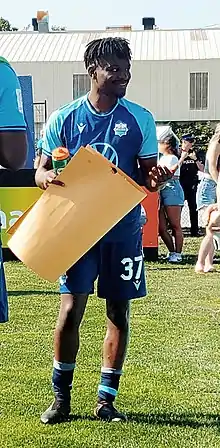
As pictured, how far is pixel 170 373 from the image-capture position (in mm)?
5500

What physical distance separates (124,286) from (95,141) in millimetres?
745

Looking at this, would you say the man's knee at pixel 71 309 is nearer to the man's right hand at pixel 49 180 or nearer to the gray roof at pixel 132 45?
the man's right hand at pixel 49 180

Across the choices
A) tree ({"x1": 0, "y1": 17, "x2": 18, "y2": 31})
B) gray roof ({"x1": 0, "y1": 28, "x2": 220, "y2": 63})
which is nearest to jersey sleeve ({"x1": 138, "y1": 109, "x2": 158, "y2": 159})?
gray roof ({"x1": 0, "y1": 28, "x2": 220, "y2": 63})

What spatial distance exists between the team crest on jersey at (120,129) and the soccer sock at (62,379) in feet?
A: 3.98

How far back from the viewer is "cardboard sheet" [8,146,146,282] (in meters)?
3.99

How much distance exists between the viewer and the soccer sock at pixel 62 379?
450 centimetres

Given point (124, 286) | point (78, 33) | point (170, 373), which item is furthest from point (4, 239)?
point (78, 33)

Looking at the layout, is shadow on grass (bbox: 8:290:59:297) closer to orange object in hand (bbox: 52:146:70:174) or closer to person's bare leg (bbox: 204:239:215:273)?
person's bare leg (bbox: 204:239:215:273)

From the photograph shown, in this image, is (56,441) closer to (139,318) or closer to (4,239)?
(139,318)

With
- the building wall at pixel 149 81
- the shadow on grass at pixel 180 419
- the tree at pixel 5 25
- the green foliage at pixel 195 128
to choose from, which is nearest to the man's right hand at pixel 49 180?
the shadow on grass at pixel 180 419

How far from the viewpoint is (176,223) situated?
11.6m

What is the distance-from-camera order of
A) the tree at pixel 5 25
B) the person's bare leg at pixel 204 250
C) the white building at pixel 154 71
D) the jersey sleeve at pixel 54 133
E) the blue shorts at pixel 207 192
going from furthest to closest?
the tree at pixel 5 25 → the white building at pixel 154 71 → the blue shorts at pixel 207 192 → the person's bare leg at pixel 204 250 → the jersey sleeve at pixel 54 133

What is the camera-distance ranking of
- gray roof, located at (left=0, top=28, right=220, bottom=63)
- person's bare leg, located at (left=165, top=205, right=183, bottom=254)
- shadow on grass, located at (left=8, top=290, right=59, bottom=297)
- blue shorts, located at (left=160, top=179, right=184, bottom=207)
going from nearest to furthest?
1. shadow on grass, located at (left=8, top=290, right=59, bottom=297)
2. person's bare leg, located at (left=165, top=205, right=183, bottom=254)
3. blue shorts, located at (left=160, top=179, right=184, bottom=207)
4. gray roof, located at (left=0, top=28, right=220, bottom=63)

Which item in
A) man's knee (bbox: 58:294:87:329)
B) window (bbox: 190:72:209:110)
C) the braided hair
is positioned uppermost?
the braided hair
